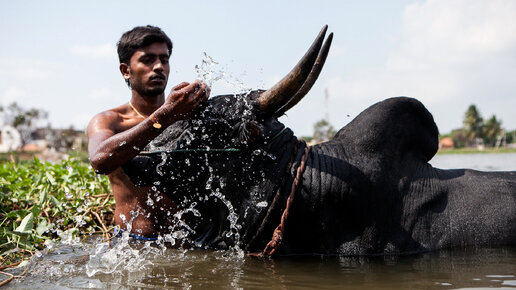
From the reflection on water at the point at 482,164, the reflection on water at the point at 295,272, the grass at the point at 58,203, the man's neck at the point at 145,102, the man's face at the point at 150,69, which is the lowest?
the reflection on water at the point at 295,272

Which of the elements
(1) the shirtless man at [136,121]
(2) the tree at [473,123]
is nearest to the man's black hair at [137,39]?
(1) the shirtless man at [136,121]

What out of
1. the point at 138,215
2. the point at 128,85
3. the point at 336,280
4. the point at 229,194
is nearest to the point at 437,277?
the point at 336,280

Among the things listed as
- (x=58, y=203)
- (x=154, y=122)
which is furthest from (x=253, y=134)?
(x=58, y=203)

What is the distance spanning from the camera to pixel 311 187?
2.71 m

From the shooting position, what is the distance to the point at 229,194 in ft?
8.98

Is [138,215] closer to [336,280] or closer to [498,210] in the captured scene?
[336,280]

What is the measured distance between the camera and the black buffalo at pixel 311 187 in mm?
2693

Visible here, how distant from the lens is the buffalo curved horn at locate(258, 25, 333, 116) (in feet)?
7.82

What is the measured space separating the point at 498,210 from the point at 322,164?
1.10m

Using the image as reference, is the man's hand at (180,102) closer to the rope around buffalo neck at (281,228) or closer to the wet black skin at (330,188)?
the wet black skin at (330,188)

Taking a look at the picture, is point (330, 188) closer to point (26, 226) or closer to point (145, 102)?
point (145, 102)

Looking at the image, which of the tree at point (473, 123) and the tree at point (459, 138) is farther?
the tree at point (459, 138)

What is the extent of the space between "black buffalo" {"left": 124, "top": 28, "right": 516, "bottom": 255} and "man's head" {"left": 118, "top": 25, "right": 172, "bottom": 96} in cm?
79

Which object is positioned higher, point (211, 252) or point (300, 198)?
point (300, 198)
